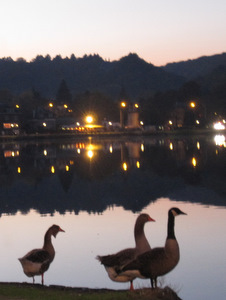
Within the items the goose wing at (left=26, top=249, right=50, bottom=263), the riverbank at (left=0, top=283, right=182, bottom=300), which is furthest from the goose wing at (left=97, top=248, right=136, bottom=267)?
the goose wing at (left=26, top=249, right=50, bottom=263)

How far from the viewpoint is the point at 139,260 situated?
41.9 ft

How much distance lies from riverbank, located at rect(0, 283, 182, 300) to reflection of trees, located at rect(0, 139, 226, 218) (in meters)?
16.8

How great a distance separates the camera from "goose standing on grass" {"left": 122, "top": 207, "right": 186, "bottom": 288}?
12.6 meters

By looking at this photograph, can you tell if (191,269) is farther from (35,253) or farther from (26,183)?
(26,183)

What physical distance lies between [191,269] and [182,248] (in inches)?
112

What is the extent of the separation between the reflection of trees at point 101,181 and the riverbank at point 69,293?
16.8 m

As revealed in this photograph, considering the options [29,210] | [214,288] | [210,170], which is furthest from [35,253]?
[210,170]

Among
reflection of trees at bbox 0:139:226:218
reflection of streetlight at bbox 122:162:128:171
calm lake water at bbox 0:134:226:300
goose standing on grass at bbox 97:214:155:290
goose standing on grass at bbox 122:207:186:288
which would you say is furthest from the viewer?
reflection of streetlight at bbox 122:162:128:171

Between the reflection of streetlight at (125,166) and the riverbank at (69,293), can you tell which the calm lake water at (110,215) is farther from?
the riverbank at (69,293)

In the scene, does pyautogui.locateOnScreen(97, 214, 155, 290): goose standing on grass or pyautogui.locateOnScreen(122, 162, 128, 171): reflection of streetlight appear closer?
pyautogui.locateOnScreen(97, 214, 155, 290): goose standing on grass

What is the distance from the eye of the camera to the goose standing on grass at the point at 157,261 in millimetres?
12594

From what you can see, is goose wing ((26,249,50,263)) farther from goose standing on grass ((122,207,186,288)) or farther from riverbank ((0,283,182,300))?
goose standing on grass ((122,207,186,288))

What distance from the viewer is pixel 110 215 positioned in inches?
1158

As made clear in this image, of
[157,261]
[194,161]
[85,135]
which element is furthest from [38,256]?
[85,135]
